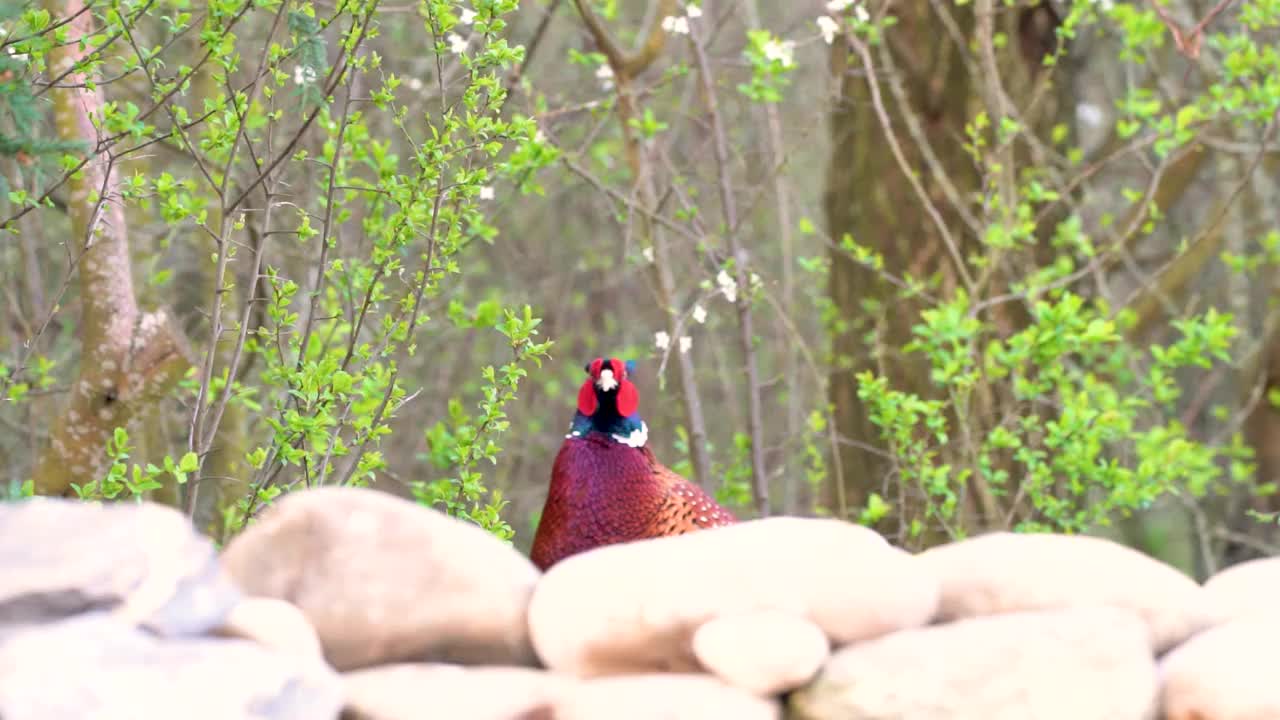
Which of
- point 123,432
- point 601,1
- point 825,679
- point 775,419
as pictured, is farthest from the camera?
point 775,419

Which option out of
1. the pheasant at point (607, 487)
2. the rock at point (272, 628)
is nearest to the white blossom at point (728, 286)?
the pheasant at point (607, 487)

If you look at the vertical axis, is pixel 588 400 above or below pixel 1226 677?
above

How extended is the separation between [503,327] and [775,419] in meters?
6.72

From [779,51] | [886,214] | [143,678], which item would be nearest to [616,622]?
[143,678]

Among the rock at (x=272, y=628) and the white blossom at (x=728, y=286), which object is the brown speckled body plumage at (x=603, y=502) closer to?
the rock at (x=272, y=628)

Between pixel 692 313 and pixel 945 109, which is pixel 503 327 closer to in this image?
pixel 692 313

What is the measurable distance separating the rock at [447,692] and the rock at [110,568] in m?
0.22

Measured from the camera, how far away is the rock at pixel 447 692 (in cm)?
188

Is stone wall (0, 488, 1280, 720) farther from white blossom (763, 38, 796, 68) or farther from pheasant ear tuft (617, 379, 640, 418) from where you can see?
white blossom (763, 38, 796, 68)

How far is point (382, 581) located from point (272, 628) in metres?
0.18

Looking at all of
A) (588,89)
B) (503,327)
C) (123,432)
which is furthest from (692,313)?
(588,89)

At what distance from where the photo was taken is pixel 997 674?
6.26ft

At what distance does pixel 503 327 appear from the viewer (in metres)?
3.11

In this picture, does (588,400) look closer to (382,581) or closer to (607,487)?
(607,487)
